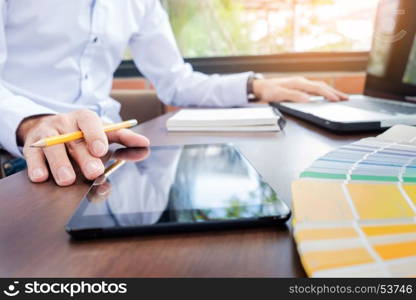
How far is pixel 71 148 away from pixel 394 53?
2.36 ft

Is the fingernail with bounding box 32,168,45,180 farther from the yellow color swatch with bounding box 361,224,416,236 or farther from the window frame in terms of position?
the window frame

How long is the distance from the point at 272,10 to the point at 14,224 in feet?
4.36

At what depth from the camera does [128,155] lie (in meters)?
0.43

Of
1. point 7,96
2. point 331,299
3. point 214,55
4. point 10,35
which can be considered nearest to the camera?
point 331,299

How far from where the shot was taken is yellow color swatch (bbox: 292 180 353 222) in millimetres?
223

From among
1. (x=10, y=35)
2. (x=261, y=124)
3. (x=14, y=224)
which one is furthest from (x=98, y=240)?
(x=10, y=35)

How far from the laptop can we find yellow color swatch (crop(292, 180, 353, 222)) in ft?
0.92

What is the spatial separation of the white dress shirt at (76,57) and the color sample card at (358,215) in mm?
521

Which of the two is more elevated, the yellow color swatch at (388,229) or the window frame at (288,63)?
the yellow color swatch at (388,229)

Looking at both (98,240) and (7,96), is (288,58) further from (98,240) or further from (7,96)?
(98,240)

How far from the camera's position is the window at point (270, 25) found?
4.44 ft

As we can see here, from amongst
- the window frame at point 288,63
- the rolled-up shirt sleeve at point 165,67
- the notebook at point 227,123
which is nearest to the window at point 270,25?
the window frame at point 288,63

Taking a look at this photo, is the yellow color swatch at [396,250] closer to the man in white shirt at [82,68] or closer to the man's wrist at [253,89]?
the man in white shirt at [82,68]

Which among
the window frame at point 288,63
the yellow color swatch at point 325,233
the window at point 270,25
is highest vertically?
the window at point 270,25
